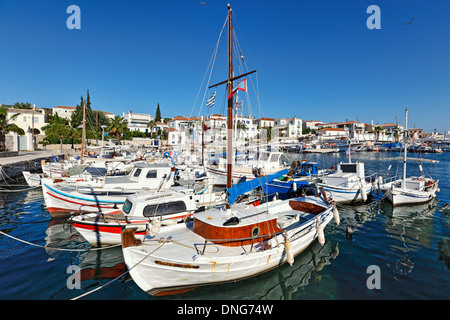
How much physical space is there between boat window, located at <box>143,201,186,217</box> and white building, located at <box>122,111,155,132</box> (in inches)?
3853

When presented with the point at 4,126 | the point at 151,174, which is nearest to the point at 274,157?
the point at 151,174

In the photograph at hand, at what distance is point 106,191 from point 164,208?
256 inches

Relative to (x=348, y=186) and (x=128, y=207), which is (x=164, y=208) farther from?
(x=348, y=186)

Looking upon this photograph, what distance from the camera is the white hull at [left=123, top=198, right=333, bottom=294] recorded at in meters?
7.61

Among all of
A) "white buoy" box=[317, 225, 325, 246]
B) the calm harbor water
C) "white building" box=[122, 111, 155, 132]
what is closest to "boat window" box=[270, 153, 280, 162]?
the calm harbor water

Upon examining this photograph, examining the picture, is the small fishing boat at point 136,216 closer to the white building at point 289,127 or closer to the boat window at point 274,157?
the boat window at point 274,157

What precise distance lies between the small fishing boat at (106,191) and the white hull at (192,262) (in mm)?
6137

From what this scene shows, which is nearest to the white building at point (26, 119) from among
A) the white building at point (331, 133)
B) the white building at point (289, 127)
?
the white building at point (289, 127)

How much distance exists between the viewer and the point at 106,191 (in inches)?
623

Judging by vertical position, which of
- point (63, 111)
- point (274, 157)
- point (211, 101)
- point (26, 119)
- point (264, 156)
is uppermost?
point (63, 111)

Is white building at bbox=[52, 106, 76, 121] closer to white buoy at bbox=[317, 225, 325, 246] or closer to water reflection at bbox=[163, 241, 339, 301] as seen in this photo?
water reflection at bbox=[163, 241, 339, 301]

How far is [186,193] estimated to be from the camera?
12898 millimetres
